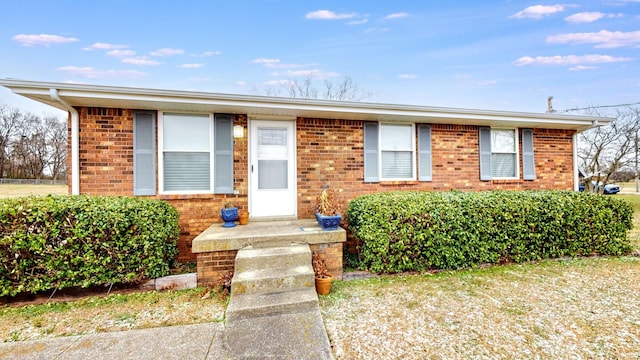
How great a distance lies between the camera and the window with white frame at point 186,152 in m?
4.52

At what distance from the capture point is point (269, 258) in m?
3.23

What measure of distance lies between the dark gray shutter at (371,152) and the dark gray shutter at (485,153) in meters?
2.48

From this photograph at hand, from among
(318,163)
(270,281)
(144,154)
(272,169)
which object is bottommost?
(270,281)

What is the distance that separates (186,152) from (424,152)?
4.72 metres

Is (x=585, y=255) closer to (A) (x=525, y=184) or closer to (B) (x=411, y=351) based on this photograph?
(A) (x=525, y=184)

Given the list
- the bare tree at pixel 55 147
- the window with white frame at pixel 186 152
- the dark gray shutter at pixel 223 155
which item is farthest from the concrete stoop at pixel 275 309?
the bare tree at pixel 55 147

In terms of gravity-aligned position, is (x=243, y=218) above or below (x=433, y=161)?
below

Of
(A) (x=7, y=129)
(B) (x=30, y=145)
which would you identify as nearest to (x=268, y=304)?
(B) (x=30, y=145)

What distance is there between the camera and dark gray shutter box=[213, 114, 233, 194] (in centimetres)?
463

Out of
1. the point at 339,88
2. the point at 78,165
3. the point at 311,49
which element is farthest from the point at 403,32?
the point at 78,165

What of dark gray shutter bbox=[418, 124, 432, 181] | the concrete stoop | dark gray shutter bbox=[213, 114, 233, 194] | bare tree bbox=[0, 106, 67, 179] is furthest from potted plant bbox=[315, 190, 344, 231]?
bare tree bbox=[0, 106, 67, 179]

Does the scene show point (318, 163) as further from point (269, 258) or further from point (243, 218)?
point (269, 258)

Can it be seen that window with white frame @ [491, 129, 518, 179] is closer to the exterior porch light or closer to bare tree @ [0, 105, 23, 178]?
the exterior porch light

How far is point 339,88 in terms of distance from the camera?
16375 mm
